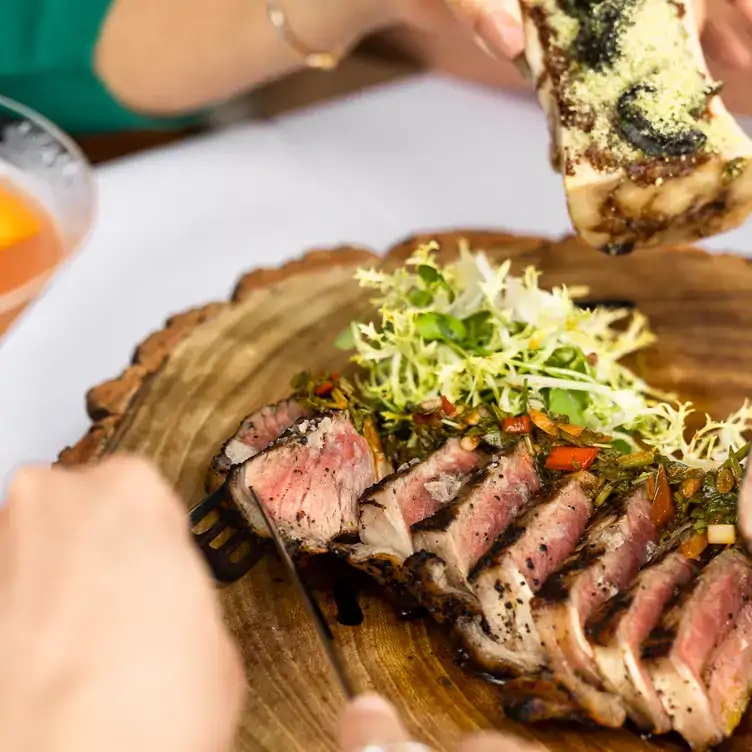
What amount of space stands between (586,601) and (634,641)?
0.13 meters

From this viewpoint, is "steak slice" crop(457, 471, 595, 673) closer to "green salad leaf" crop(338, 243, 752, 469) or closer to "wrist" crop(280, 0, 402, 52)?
"green salad leaf" crop(338, 243, 752, 469)

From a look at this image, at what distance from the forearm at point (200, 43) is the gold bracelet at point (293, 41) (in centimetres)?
2

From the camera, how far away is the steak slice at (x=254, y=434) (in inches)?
93.4

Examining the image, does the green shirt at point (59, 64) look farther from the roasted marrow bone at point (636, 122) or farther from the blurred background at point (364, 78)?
the roasted marrow bone at point (636, 122)

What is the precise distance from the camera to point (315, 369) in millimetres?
2848

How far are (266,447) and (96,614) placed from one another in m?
1.07

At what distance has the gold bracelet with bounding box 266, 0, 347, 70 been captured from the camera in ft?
12.3

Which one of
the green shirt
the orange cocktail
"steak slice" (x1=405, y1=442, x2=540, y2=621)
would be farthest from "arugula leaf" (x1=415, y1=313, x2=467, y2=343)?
the green shirt

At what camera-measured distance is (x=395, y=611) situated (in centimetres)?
226

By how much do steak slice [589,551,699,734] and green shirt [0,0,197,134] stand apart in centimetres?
327

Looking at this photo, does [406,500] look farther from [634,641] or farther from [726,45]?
[726,45]

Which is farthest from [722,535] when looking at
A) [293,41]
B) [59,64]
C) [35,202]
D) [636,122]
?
[59,64]

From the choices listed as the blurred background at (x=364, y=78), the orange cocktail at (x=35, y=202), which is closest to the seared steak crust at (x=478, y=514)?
the orange cocktail at (x=35, y=202)

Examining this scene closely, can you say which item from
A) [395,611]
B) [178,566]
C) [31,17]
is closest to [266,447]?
→ [395,611]
